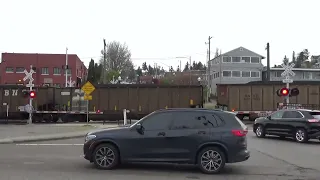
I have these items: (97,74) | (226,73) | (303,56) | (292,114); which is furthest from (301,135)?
(303,56)

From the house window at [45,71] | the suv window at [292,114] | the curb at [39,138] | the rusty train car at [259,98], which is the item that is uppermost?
the house window at [45,71]

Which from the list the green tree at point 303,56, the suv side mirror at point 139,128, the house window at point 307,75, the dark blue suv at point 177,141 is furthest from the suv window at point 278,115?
the green tree at point 303,56

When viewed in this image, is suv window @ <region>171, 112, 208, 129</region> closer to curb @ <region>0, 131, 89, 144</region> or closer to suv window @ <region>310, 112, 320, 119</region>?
suv window @ <region>310, 112, 320, 119</region>

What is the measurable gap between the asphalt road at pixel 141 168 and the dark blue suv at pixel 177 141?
14.0 inches

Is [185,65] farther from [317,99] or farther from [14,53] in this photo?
[317,99]

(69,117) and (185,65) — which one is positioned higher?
(185,65)

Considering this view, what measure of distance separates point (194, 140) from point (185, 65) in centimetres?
16797

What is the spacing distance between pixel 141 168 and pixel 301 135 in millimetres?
10146

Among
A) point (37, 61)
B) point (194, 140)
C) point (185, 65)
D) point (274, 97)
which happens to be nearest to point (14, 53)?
point (37, 61)

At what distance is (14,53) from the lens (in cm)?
7350

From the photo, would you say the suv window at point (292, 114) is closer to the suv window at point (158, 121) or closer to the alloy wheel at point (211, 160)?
the alloy wheel at point (211, 160)

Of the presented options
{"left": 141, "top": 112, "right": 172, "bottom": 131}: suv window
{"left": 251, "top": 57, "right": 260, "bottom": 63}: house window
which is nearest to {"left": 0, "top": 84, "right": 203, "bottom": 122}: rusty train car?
{"left": 141, "top": 112, "right": 172, "bottom": 131}: suv window

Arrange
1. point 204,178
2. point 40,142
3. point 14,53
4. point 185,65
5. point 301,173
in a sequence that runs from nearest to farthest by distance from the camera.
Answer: point 204,178, point 301,173, point 40,142, point 14,53, point 185,65

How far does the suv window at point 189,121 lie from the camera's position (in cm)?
1034
